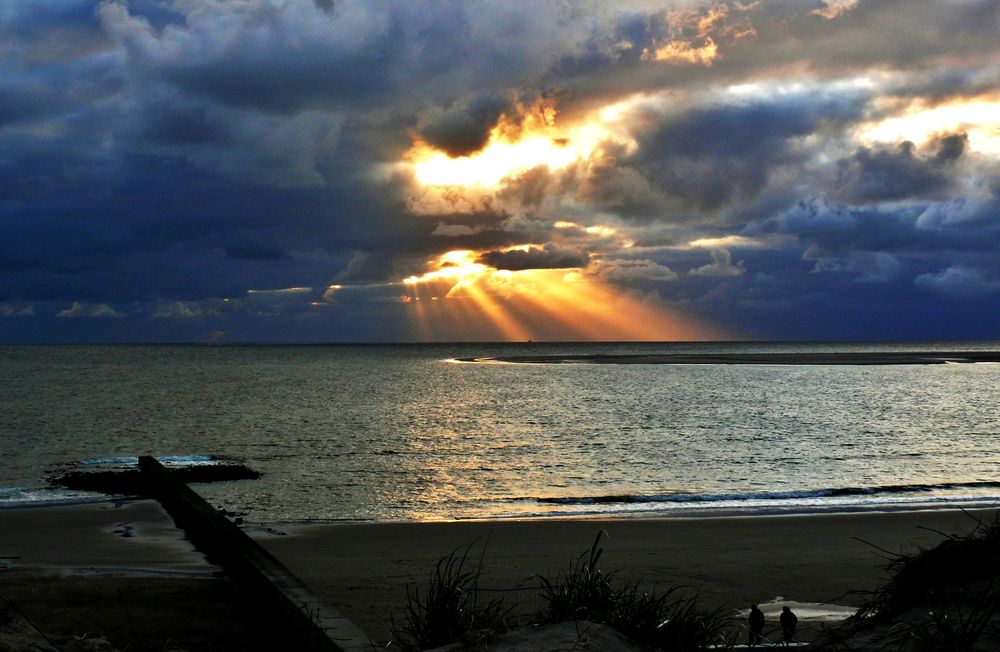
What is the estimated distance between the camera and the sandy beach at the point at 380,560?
30.7 ft

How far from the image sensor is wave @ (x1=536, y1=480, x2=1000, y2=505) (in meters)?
20.6

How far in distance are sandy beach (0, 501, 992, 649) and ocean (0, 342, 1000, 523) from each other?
95.7 inches

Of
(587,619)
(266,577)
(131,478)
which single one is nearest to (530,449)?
(131,478)

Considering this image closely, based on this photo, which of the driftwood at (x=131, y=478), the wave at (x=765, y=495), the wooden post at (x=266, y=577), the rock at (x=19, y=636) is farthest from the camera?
the driftwood at (x=131, y=478)

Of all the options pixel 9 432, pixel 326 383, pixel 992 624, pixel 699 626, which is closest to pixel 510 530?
pixel 699 626

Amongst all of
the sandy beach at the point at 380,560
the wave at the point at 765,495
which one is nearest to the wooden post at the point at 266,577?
the sandy beach at the point at 380,560

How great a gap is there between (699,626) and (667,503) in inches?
616

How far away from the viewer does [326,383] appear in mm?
86375

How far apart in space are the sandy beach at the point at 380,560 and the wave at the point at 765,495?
3.35 metres

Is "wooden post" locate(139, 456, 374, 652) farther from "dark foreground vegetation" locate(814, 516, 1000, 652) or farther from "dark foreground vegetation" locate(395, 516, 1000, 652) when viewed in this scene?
"dark foreground vegetation" locate(814, 516, 1000, 652)

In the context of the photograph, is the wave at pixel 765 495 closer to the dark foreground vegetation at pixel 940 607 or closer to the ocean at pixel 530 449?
the ocean at pixel 530 449

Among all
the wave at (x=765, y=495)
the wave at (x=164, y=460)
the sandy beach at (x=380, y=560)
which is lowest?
the wave at (x=164, y=460)

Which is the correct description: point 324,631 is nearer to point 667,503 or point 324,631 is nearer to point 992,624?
point 992,624

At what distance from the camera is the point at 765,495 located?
21.6m
